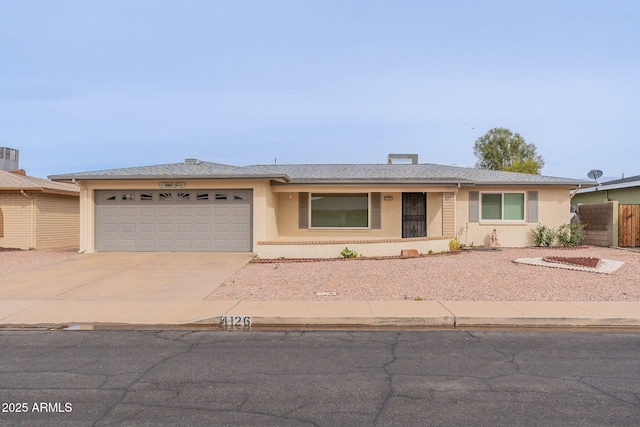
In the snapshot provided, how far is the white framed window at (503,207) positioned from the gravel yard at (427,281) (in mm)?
4907

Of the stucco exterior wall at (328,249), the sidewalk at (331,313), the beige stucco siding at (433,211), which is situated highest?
the beige stucco siding at (433,211)

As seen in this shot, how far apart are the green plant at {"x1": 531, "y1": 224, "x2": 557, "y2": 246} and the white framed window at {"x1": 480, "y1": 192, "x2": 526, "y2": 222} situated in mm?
736

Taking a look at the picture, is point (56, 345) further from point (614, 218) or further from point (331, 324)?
point (614, 218)

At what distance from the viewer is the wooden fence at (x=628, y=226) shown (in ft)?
65.2

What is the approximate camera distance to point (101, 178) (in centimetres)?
1738

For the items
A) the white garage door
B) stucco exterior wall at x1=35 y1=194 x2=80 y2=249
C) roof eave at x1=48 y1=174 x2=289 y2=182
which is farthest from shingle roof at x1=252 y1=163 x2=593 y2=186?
stucco exterior wall at x1=35 y1=194 x2=80 y2=249

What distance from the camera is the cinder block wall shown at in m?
20.0

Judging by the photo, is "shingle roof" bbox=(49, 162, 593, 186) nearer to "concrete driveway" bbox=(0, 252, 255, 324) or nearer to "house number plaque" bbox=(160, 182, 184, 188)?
"house number plaque" bbox=(160, 182, 184, 188)

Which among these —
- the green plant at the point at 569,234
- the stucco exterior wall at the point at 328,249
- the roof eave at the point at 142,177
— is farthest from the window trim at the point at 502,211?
the roof eave at the point at 142,177

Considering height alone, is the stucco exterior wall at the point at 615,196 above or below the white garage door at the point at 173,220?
above

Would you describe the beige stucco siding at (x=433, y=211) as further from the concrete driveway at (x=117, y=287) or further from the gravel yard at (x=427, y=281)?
the concrete driveway at (x=117, y=287)

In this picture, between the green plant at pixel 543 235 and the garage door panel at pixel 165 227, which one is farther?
the green plant at pixel 543 235

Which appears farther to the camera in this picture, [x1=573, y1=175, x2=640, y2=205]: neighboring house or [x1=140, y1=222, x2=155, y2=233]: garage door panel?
[x1=573, y1=175, x2=640, y2=205]: neighboring house

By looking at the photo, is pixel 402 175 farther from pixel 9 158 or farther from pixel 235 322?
pixel 9 158
